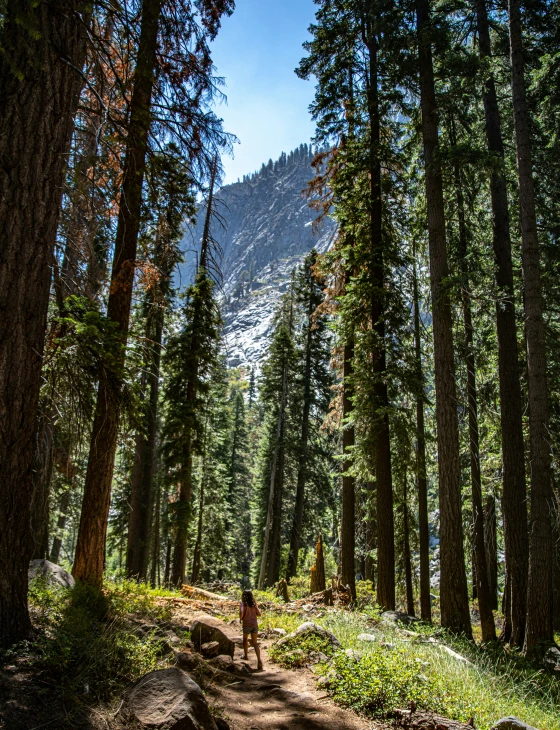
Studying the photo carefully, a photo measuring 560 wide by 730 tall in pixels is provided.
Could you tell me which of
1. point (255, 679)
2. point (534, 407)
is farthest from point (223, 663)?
point (534, 407)

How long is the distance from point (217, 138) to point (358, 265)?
17.7ft

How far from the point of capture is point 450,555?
28.4 feet

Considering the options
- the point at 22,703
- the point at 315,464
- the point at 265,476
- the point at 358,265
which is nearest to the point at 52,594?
the point at 22,703

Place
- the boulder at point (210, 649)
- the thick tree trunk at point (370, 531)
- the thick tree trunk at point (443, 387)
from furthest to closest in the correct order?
the thick tree trunk at point (370, 531)
the thick tree trunk at point (443, 387)
the boulder at point (210, 649)

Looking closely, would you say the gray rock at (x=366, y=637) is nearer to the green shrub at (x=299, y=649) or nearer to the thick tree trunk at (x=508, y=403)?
the green shrub at (x=299, y=649)

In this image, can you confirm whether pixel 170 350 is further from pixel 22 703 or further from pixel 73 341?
pixel 22 703

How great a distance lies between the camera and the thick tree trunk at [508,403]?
31.3 feet

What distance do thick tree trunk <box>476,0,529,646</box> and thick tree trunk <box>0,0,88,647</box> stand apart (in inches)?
310

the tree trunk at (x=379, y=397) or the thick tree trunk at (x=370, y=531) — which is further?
the thick tree trunk at (x=370, y=531)

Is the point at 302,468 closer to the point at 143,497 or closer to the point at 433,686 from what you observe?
the point at 143,497

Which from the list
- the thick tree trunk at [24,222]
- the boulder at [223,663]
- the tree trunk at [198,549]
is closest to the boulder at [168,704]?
the thick tree trunk at [24,222]

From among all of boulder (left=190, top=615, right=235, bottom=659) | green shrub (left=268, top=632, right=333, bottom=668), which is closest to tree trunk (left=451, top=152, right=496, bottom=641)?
green shrub (left=268, top=632, right=333, bottom=668)

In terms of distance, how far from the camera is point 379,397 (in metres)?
10.8

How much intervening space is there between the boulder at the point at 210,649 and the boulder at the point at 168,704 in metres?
2.42
